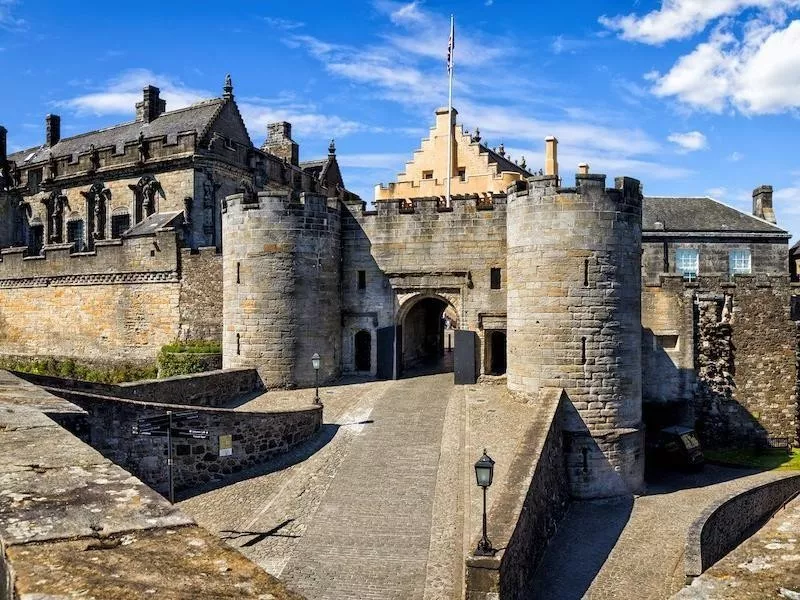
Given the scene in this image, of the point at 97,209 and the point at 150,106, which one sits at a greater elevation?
the point at 150,106

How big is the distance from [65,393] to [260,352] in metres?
9.92

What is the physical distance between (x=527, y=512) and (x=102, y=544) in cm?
950

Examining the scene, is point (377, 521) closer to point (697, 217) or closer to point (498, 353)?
point (498, 353)

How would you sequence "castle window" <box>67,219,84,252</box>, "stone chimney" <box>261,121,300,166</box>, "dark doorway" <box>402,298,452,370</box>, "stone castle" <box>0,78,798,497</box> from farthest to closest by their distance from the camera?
"stone chimney" <box>261,121,300,166</box> → "castle window" <box>67,219,84,252</box> → "dark doorway" <box>402,298,452,370</box> → "stone castle" <box>0,78,798,497</box>

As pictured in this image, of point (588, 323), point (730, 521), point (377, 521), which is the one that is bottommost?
point (730, 521)

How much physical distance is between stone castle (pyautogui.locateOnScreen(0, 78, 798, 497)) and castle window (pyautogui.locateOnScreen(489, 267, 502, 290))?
73 mm

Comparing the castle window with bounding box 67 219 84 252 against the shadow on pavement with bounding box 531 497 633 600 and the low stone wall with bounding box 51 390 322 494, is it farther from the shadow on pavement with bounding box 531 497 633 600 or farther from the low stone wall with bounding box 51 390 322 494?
the shadow on pavement with bounding box 531 497 633 600

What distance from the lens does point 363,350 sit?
23.9m

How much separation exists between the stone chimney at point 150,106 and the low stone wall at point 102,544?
32.4 m

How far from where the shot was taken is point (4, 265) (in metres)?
31.5

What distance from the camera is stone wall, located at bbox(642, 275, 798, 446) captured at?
2542 cm

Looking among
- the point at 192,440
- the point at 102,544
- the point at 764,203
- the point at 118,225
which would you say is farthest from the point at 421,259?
the point at 764,203

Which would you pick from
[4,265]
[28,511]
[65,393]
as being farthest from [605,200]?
[4,265]

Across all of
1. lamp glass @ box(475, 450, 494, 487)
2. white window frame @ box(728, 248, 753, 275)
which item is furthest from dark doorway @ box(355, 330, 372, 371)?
white window frame @ box(728, 248, 753, 275)
